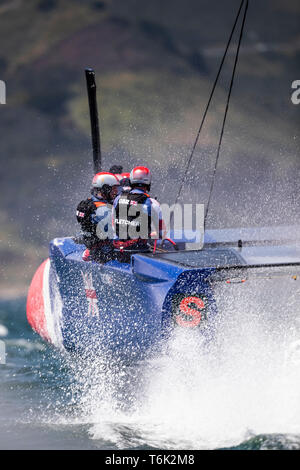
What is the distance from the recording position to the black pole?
7414 millimetres

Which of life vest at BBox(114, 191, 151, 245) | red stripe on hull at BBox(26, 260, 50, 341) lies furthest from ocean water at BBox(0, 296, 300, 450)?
red stripe on hull at BBox(26, 260, 50, 341)

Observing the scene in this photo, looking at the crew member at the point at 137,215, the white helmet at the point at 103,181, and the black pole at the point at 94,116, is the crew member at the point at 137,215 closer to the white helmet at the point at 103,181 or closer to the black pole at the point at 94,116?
the white helmet at the point at 103,181

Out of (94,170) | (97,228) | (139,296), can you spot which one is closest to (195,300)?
(139,296)

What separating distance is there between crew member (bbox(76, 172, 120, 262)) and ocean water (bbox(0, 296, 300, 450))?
82cm

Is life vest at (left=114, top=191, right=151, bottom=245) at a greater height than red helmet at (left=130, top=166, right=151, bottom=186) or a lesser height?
lesser

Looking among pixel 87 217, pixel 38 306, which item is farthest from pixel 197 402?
pixel 38 306

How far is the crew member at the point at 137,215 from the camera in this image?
524 centimetres

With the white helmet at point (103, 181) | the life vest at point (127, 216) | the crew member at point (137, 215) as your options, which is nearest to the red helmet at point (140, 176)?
the crew member at point (137, 215)

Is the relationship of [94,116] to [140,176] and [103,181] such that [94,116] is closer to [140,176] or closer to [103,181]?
[103,181]

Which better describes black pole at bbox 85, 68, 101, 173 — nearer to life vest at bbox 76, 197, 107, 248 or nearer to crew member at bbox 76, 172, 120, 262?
crew member at bbox 76, 172, 120, 262

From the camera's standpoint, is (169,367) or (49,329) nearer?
(169,367)

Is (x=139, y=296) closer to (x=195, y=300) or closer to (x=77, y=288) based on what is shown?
(x=195, y=300)
